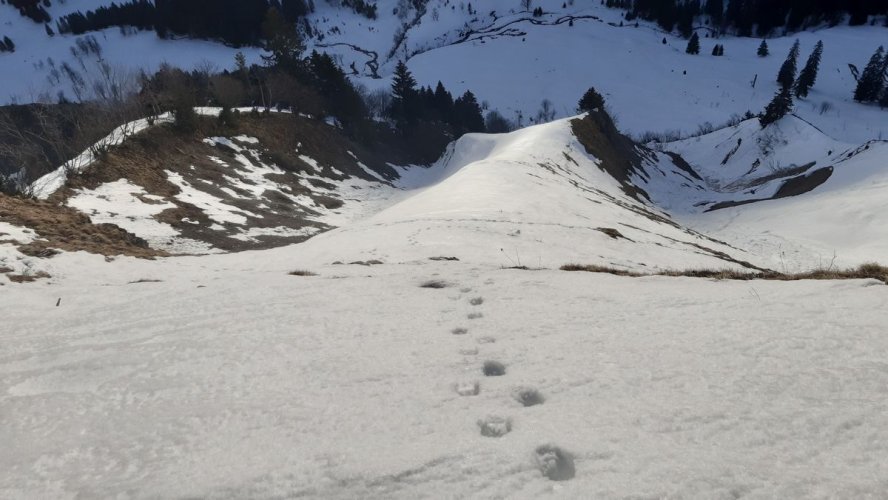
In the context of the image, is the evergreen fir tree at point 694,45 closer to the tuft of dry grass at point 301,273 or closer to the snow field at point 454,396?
the snow field at point 454,396

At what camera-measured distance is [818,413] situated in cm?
404

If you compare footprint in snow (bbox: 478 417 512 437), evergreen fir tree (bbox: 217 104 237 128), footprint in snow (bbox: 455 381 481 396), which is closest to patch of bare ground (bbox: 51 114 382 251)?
evergreen fir tree (bbox: 217 104 237 128)

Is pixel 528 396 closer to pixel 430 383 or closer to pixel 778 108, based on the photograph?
pixel 430 383

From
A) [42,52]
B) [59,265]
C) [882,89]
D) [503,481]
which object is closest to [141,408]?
[503,481]

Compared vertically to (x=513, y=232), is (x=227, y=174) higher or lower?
higher

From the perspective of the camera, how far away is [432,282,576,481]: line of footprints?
3725 mm

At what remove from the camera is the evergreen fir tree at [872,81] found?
114 metres

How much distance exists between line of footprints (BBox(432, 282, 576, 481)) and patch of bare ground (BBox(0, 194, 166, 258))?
12074mm

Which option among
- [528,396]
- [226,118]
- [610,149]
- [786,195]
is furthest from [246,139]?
[786,195]

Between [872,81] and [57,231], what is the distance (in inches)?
6824

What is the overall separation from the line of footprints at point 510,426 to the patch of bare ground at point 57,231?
1207 cm

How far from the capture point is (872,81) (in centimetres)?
11531

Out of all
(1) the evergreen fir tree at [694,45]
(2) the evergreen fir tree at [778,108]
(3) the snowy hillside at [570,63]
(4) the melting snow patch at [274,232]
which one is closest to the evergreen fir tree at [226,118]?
(4) the melting snow patch at [274,232]

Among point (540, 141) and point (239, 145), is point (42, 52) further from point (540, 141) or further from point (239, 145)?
point (540, 141)
